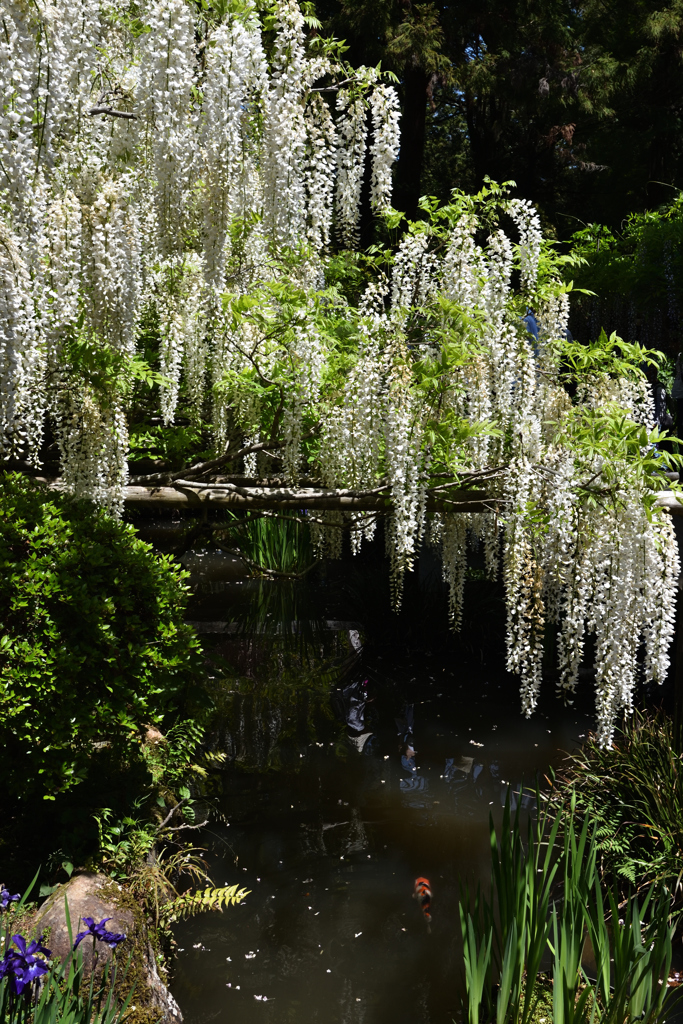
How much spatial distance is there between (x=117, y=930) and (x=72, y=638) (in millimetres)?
1155

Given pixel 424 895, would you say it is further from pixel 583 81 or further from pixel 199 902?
pixel 583 81

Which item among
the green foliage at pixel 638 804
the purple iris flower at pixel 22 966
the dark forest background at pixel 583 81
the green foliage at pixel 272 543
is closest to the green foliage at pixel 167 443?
the green foliage at pixel 638 804

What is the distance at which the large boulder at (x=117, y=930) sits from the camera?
2867 mm

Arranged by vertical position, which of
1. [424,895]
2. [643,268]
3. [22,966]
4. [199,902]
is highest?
[643,268]

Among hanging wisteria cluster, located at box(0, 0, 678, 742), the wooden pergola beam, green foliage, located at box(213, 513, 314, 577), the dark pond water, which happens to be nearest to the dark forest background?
green foliage, located at box(213, 513, 314, 577)

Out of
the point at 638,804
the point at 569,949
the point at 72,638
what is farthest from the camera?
the point at 638,804

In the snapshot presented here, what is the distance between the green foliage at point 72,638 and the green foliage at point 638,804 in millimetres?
2061

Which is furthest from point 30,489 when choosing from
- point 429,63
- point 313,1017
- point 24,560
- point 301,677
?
point 429,63

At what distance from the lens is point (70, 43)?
9.28 ft

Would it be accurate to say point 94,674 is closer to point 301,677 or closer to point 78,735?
point 78,735

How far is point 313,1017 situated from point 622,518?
2.53 metres

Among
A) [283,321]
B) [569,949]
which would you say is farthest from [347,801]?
[283,321]

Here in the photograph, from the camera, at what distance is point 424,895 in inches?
161

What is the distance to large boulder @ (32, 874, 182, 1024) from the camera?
2.87m
